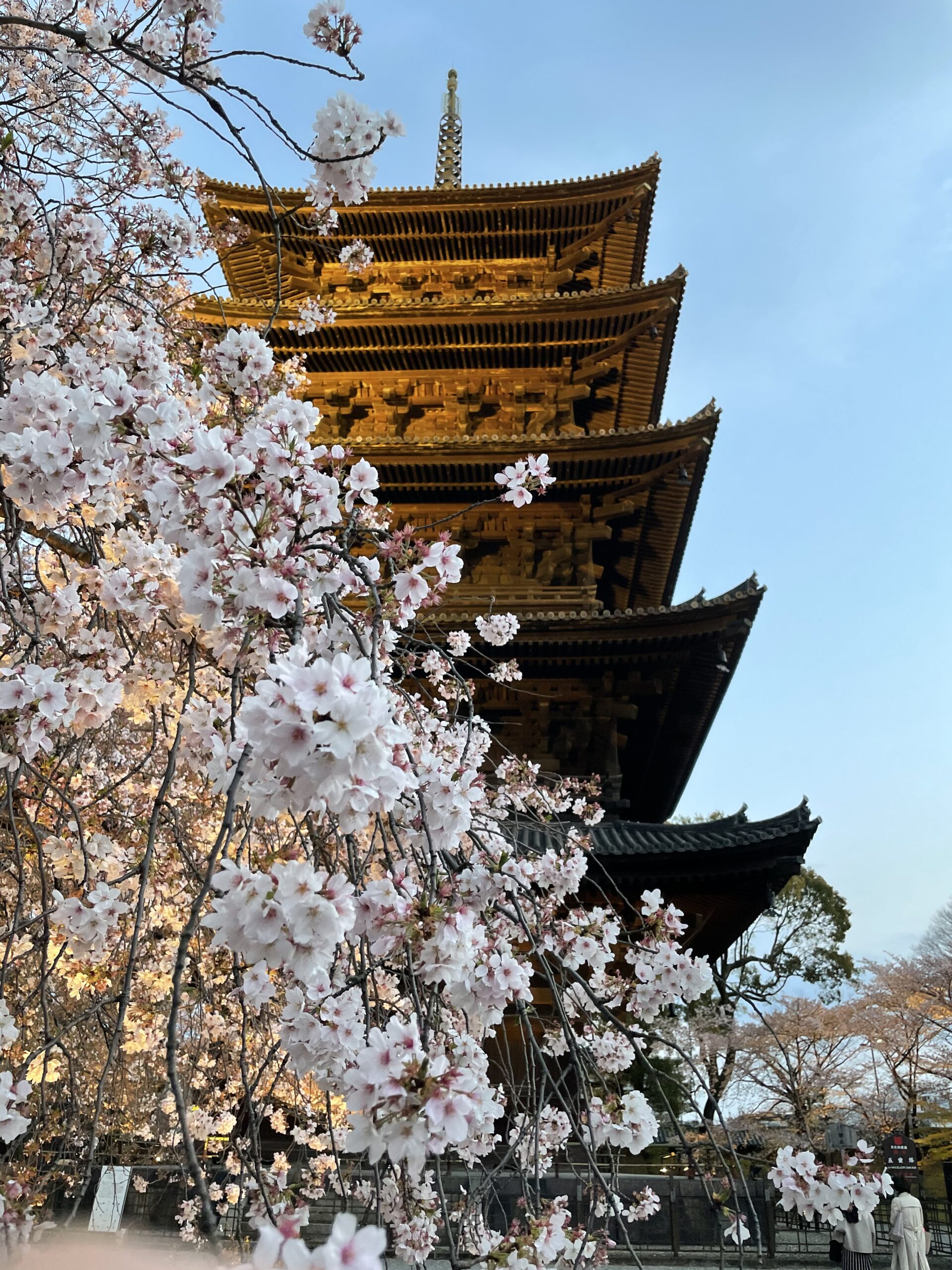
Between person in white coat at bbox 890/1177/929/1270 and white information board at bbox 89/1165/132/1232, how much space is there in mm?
5641

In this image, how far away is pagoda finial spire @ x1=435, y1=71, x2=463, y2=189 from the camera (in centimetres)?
1658

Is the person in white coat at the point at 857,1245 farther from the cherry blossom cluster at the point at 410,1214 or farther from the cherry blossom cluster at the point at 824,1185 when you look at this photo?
the cherry blossom cluster at the point at 410,1214

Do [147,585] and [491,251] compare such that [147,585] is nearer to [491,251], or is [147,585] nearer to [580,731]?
[580,731]

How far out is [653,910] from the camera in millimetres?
2951

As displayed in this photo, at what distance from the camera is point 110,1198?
7.53m

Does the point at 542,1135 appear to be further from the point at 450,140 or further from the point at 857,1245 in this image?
the point at 450,140

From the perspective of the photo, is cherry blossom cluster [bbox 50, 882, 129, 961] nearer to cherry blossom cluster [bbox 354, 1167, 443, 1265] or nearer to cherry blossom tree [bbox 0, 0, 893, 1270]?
cherry blossom tree [bbox 0, 0, 893, 1270]

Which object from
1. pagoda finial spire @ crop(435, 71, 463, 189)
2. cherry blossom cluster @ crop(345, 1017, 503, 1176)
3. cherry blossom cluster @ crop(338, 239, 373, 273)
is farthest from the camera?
pagoda finial spire @ crop(435, 71, 463, 189)

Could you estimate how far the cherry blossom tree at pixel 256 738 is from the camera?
1353 mm

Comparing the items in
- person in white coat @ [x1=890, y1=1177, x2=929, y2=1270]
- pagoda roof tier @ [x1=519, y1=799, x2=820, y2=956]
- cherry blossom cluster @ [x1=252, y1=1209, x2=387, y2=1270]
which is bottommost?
person in white coat @ [x1=890, y1=1177, x2=929, y2=1270]

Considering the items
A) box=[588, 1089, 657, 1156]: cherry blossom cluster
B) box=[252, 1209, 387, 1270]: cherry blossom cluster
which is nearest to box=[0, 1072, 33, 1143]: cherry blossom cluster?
box=[588, 1089, 657, 1156]: cherry blossom cluster

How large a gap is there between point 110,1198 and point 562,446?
27.6 ft

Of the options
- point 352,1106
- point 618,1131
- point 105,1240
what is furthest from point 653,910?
point 105,1240

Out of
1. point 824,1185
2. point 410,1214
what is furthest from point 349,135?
point 824,1185
